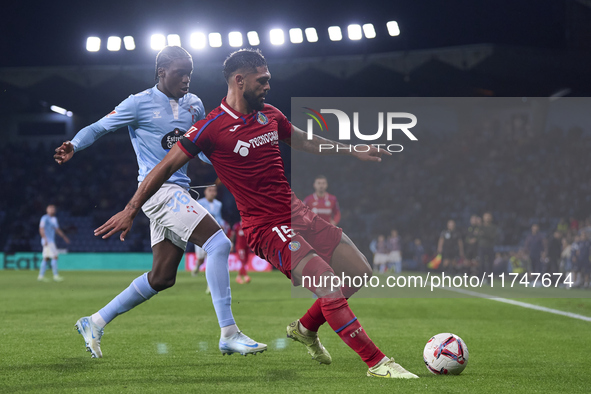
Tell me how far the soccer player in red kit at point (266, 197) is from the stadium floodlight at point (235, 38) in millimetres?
18329

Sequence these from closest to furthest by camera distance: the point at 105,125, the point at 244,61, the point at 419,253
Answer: the point at 244,61, the point at 105,125, the point at 419,253

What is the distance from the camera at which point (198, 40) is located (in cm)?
2220

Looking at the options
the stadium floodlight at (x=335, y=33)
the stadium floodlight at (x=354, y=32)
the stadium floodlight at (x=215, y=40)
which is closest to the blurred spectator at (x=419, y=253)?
the stadium floodlight at (x=354, y=32)

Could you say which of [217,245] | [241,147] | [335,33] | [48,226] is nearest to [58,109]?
[335,33]

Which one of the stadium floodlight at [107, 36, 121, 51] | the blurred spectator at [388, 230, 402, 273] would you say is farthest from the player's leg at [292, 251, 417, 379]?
the stadium floodlight at [107, 36, 121, 51]

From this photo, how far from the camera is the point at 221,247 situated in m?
4.65

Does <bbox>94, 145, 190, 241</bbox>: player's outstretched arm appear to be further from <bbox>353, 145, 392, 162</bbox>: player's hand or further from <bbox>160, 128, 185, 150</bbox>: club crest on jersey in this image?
<bbox>353, 145, 392, 162</bbox>: player's hand

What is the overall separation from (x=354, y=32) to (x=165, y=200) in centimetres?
1834

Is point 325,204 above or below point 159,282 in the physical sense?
above

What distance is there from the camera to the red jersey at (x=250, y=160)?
4.21 m

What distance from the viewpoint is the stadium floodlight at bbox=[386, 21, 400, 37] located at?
71.4 feet

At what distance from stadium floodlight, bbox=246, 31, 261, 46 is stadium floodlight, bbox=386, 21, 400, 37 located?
4.34 meters

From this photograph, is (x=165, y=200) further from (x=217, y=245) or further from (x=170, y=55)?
(x=170, y=55)

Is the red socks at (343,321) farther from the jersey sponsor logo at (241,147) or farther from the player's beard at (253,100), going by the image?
the player's beard at (253,100)
